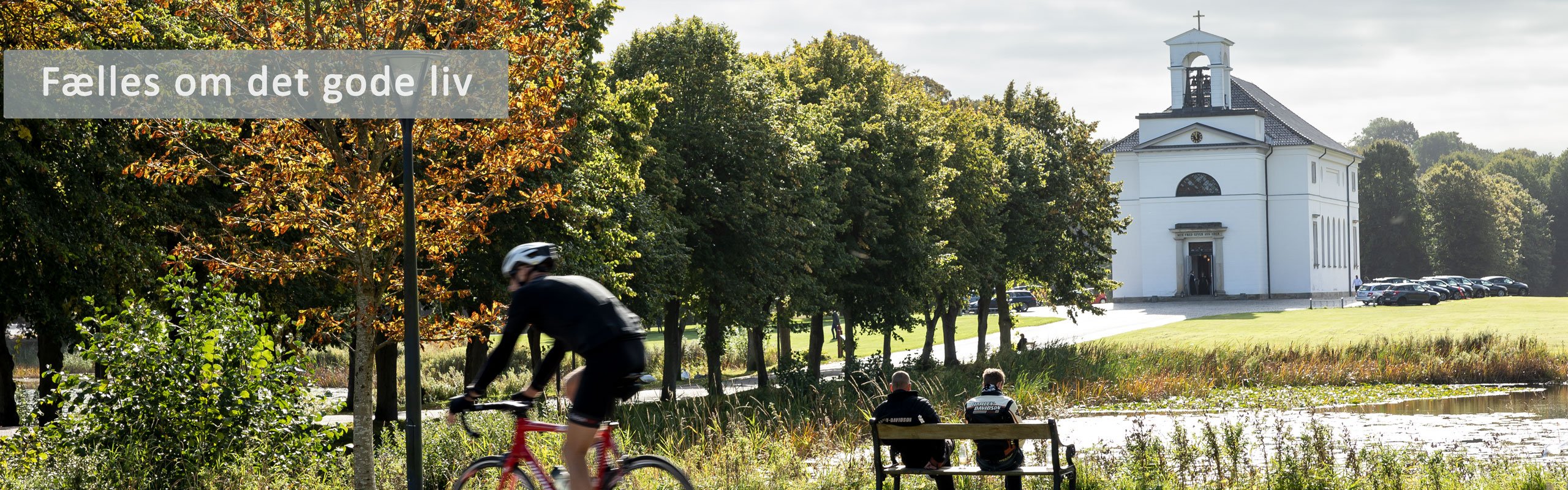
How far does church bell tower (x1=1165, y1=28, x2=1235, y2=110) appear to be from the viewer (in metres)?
73.7

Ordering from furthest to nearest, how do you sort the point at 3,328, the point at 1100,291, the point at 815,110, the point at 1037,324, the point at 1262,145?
the point at 1262,145 → the point at 1037,324 → the point at 1100,291 → the point at 815,110 → the point at 3,328

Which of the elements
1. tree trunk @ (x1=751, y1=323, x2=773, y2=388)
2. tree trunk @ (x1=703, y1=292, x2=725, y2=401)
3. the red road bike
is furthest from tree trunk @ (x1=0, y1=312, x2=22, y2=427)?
the red road bike

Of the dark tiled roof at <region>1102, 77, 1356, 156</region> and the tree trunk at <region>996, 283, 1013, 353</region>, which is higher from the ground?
the dark tiled roof at <region>1102, 77, 1356, 156</region>

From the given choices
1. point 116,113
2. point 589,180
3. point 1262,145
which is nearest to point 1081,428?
point 589,180

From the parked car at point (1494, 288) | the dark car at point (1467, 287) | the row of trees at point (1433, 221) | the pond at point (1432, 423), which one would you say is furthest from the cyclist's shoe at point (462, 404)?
the row of trees at point (1433, 221)

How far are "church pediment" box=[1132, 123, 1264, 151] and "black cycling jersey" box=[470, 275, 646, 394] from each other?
7140 cm

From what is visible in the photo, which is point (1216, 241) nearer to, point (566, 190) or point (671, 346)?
point (671, 346)

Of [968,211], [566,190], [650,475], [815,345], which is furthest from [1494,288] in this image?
[650,475]

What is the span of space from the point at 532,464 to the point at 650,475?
2.62 m

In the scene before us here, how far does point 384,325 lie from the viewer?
1130 cm

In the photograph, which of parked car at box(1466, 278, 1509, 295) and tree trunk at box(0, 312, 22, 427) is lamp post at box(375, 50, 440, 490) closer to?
tree trunk at box(0, 312, 22, 427)

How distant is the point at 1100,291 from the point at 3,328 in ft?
105

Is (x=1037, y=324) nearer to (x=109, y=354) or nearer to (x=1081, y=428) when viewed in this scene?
(x=1081, y=428)

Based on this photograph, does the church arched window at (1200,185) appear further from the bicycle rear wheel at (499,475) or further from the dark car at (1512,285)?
the bicycle rear wheel at (499,475)
